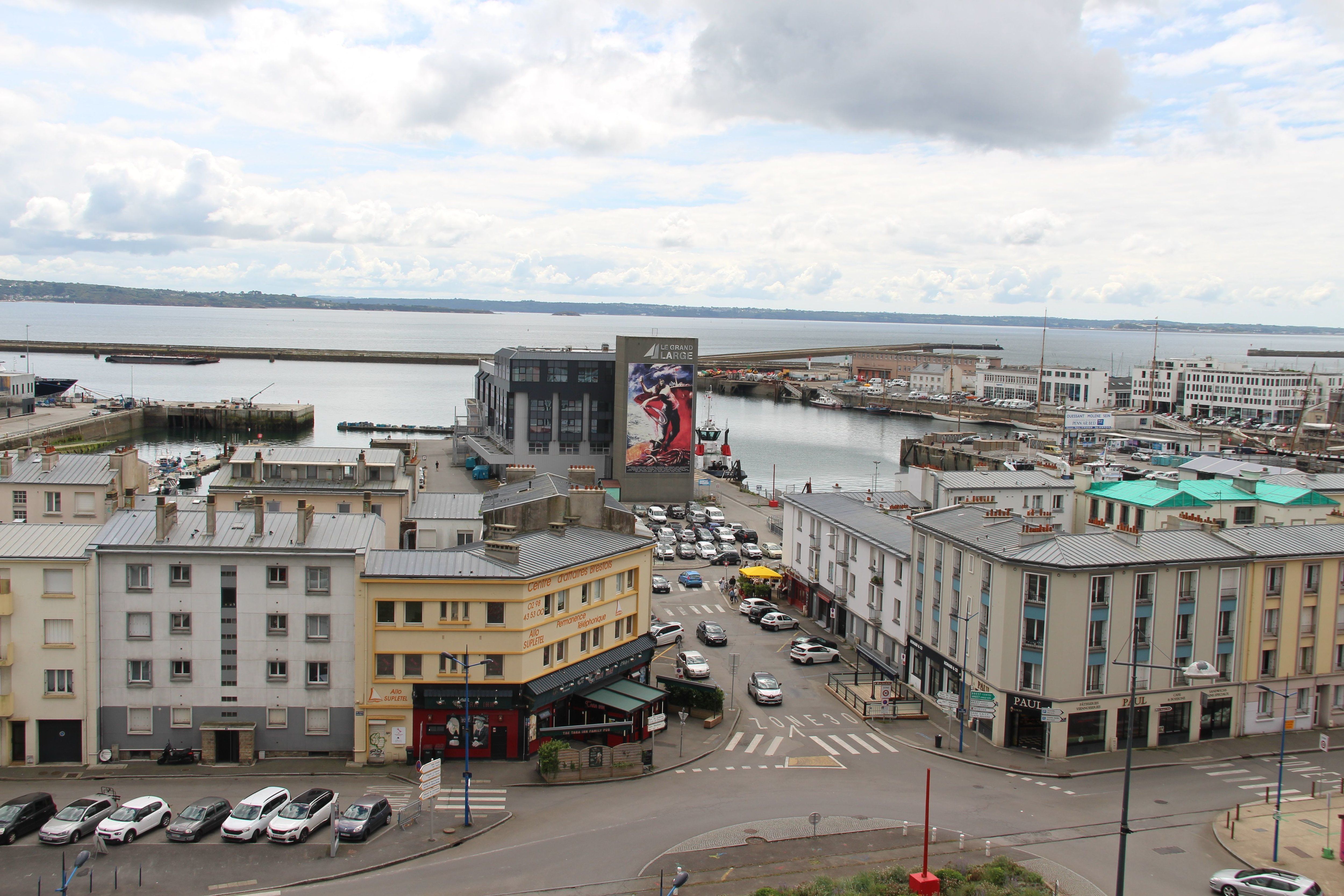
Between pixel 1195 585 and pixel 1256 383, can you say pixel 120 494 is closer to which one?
pixel 1195 585

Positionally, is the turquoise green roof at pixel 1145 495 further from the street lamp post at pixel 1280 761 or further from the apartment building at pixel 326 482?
the apartment building at pixel 326 482

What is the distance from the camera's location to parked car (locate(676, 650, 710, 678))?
43156mm

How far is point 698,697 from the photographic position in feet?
128

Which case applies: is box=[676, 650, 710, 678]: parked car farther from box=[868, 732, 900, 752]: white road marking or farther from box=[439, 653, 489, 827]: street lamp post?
box=[439, 653, 489, 827]: street lamp post

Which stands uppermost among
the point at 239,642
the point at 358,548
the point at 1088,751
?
the point at 358,548

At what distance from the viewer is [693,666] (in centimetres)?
4331

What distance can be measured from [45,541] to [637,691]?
68.5 ft

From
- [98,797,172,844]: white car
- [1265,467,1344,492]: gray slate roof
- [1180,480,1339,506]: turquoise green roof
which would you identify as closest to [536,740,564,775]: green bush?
[98,797,172,844]: white car

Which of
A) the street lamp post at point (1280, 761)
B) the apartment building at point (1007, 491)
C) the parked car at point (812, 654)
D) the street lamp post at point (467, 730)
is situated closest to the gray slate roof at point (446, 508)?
the street lamp post at point (467, 730)

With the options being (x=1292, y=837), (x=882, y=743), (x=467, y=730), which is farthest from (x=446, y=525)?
(x=1292, y=837)

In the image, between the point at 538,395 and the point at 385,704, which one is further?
the point at 538,395

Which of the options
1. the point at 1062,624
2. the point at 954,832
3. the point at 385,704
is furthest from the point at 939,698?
the point at 385,704

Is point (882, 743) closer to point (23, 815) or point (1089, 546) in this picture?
point (1089, 546)

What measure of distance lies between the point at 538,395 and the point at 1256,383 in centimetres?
14621
